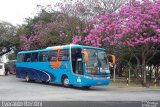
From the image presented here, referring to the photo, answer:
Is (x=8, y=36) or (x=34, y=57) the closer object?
(x=34, y=57)

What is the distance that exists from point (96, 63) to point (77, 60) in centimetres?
134

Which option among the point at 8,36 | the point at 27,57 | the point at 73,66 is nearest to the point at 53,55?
the point at 73,66

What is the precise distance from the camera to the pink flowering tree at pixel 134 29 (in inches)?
1137

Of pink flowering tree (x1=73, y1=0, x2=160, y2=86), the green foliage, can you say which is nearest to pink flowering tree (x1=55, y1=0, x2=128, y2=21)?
pink flowering tree (x1=73, y1=0, x2=160, y2=86)

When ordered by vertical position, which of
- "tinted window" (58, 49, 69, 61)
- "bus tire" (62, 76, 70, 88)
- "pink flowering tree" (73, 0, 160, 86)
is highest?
"pink flowering tree" (73, 0, 160, 86)

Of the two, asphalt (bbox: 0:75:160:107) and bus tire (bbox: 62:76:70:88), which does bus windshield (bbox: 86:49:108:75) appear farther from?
bus tire (bbox: 62:76:70:88)

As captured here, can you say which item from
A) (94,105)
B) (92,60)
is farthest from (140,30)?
(94,105)

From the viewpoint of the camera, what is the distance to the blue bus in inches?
949

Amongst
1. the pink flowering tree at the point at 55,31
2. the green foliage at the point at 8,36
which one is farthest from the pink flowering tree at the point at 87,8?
the green foliage at the point at 8,36

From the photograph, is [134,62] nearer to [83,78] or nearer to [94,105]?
[83,78]

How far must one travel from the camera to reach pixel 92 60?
2434cm

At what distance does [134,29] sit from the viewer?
2905 cm

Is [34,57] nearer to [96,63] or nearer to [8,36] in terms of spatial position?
[96,63]

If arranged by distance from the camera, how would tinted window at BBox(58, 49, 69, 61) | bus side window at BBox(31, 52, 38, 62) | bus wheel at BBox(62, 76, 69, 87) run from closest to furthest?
tinted window at BBox(58, 49, 69, 61) < bus wheel at BBox(62, 76, 69, 87) < bus side window at BBox(31, 52, 38, 62)
